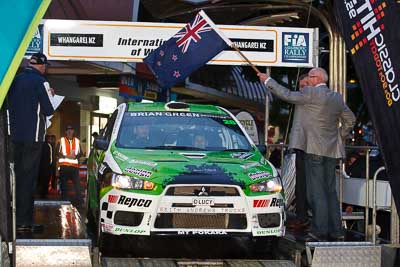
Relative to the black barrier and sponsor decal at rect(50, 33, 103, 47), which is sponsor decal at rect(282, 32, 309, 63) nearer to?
sponsor decal at rect(50, 33, 103, 47)

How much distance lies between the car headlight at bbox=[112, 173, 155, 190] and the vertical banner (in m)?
2.41

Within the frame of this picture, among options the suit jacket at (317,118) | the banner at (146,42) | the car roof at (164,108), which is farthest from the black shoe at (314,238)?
the banner at (146,42)

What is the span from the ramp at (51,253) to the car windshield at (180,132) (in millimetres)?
1682

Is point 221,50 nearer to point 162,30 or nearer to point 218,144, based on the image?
point 162,30

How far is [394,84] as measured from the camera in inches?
284

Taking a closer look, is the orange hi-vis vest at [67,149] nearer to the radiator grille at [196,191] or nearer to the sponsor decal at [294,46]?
the sponsor decal at [294,46]

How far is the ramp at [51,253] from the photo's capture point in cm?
680

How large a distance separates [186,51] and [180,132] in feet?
7.74

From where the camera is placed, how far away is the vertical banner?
7.22m

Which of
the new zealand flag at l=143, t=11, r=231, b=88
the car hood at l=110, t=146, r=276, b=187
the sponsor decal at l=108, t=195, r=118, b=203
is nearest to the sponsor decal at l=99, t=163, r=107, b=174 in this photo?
the car hood at l=110, t=146, r=276, b=187

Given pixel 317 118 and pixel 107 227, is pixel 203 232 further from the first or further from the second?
pixel 317 118

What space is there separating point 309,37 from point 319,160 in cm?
344

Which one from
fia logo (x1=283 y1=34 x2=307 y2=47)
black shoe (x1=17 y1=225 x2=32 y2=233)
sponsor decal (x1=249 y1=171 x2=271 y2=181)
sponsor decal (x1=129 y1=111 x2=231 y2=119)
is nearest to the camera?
sponsor decal (x1=249 y1=171 x2=271 y2=181)

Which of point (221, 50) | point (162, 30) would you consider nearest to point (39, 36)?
point (162, 30)
